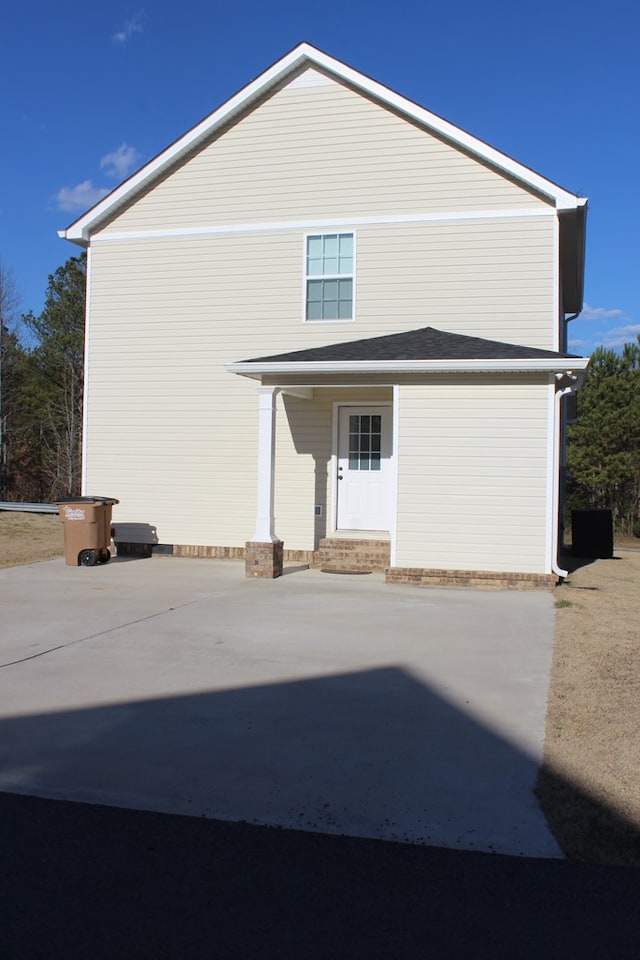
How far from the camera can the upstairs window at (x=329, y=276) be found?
14234 mm

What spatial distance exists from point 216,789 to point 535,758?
1887mm

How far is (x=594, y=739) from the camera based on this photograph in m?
5.39

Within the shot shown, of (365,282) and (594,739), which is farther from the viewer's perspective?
(365,282)

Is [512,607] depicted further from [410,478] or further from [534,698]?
[534,698]

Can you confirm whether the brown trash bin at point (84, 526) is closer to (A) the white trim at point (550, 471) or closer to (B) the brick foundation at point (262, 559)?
(B) the brick foundation at point (262, 559)

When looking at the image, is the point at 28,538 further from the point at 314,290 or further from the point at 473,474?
the point at 473,474

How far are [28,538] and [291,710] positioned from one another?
14000mm

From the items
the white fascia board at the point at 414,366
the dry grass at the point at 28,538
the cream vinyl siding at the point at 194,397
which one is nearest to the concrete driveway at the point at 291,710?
the white fascia board at the point at 414,366

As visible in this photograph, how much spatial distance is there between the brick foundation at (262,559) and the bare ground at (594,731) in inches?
156

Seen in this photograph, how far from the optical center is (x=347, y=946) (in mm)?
3156

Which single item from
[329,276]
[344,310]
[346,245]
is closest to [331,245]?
[346,245]

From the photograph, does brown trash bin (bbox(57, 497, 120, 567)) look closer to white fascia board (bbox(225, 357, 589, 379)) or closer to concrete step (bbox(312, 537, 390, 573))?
white fascia board (bbox(225, 357, 589, 379))

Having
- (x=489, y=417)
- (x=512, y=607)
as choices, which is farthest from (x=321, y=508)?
(x=512, y=607)

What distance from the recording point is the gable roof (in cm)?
1139
